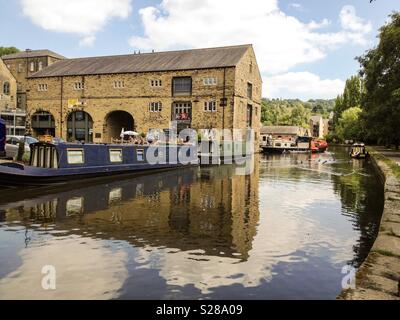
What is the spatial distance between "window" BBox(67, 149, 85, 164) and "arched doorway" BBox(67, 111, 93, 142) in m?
28.9

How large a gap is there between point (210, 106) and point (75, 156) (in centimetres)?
2435

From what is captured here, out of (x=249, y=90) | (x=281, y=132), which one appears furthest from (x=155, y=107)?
(x=281, y=132)

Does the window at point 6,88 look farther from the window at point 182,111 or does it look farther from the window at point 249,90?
the window at point 249,90

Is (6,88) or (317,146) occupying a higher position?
(6,88)

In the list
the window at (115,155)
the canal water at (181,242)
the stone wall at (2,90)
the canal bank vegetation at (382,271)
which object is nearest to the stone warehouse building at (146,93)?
the stone wall at (2,90)

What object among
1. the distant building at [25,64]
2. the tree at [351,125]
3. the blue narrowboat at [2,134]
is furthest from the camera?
the tree at [351,125]

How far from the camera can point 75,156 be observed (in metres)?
18.4

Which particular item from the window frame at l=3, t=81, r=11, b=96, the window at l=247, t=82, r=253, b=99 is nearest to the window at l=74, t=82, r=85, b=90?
the window frame at l=3, t=81, r=11, b=96

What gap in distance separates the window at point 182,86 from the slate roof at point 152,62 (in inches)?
48.0

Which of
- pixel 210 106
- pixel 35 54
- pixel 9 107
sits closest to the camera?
pixel 210 106

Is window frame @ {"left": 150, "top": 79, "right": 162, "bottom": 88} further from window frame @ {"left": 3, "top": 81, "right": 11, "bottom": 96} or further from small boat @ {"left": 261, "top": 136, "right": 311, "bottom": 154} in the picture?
window frame @ {"left": 3, "top": 81, "right": 11, "bottom": 96}

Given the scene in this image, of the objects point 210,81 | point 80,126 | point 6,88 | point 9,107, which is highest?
point 6,88

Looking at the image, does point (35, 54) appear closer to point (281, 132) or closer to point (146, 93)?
point (146, 93)

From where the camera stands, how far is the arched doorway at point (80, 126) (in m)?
46.8
